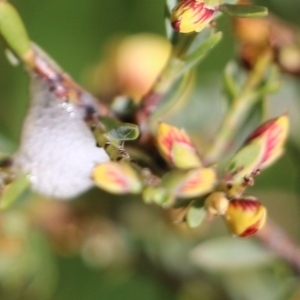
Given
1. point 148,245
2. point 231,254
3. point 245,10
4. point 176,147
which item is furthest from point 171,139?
point 148,245

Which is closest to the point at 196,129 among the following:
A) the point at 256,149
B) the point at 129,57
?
the point at 129,57

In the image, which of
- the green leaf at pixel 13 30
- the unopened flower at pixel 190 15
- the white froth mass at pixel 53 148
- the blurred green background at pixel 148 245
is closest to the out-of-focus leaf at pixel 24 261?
the blurred green background at pixel 148 245

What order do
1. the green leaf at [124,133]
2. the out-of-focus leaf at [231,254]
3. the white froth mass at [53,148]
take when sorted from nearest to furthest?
the green leaf at [124,133], the white froth mass at [53,148], the out-of-focus leaf at [231,254]

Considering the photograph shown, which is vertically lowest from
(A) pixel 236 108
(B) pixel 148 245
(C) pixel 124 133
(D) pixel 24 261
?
(B) pixel 148 245

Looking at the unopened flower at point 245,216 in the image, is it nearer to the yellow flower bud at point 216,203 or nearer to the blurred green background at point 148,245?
the yellow flower bud at point 216,203

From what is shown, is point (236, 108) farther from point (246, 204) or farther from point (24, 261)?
point (24, 261)

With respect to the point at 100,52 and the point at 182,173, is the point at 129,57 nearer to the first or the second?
the point at 100,52
